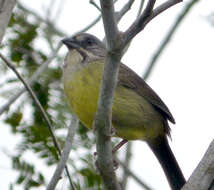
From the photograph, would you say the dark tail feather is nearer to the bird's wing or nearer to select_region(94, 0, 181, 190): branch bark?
the bird's wing

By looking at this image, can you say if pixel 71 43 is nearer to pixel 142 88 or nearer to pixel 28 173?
pixel 142 88

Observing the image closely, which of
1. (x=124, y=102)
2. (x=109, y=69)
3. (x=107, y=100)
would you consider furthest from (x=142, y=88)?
(x=109, y=69)

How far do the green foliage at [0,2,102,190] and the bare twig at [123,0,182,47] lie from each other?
1915mm

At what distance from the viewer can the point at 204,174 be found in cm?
356

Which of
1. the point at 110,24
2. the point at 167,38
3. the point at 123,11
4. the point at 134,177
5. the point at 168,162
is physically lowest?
the point at 134,177

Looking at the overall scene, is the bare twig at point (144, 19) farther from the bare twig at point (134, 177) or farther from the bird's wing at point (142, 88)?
the bare twig at point (134, 177)

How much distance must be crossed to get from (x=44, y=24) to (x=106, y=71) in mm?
2843

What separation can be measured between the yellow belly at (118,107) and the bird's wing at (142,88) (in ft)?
0.20

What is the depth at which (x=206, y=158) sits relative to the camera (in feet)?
11.7

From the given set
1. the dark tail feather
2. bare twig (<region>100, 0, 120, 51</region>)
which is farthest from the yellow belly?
bare twig (<region>100, 0, 120, 51</region>)

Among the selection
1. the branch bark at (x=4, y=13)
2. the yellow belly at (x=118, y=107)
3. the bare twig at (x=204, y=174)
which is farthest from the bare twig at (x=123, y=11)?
the bare twig at (x=204, y=174)

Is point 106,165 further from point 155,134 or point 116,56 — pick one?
point 155,134

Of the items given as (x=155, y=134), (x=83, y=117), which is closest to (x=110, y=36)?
(x=83, y=117)

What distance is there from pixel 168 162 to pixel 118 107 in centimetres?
93
